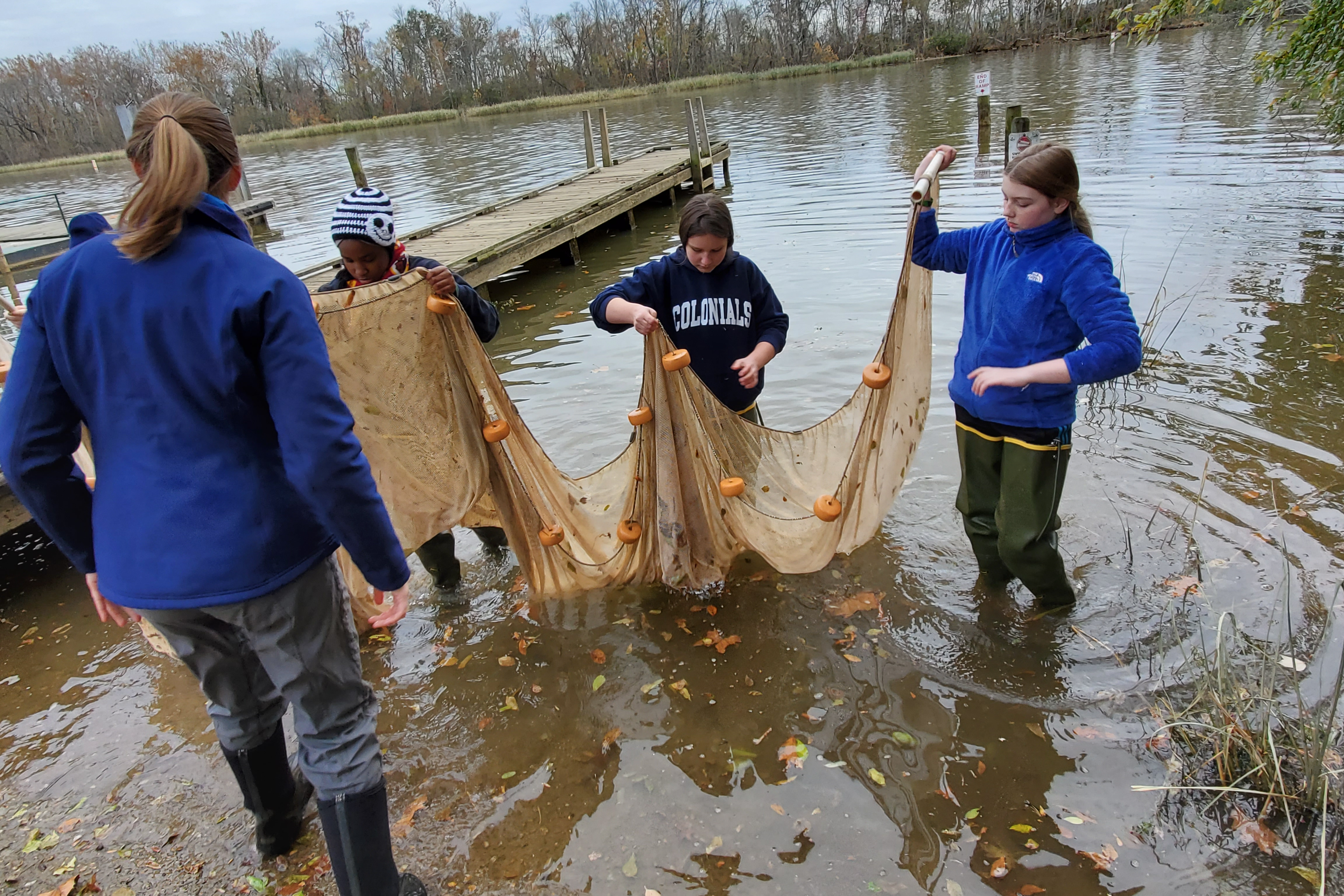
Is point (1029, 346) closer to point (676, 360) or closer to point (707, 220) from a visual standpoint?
point (676, 360)

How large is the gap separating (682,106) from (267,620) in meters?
39.6

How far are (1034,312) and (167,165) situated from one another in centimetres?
257

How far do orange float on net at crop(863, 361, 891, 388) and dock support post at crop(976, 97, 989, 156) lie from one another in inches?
568

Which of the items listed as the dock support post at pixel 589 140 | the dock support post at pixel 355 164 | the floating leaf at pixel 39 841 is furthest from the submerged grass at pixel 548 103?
the floating leaf at pixel 39 841

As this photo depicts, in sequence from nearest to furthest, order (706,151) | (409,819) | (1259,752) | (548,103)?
(1259,752) → (409,819) → (706,151) → (548,103)

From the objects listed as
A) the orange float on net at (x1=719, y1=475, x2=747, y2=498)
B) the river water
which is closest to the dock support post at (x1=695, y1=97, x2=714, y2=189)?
the river water

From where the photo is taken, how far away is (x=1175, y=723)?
259cm

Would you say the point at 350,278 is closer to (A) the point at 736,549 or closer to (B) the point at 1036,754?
(A) the point at 736,549

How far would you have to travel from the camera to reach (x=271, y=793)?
2600 mm

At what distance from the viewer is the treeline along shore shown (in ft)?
166

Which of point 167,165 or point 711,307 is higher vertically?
point 167,165

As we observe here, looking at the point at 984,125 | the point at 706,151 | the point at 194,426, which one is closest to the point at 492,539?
the point at 194,426

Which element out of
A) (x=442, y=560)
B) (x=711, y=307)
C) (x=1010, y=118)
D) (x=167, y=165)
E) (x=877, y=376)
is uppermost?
(x=167, y=165)

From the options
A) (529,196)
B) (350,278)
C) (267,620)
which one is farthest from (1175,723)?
(529,196)
